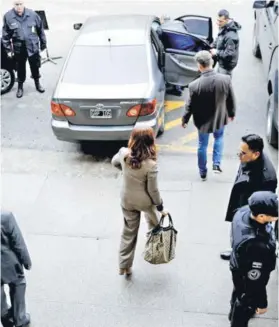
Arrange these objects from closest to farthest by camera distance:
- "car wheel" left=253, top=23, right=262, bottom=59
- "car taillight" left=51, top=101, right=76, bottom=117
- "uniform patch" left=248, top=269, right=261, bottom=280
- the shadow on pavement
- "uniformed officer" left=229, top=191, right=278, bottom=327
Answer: "uniformed officer" left=229, top=191, right=278, bottom=327 → "uniform patch" left=248, top=269, right=261, bottom=280 → "car taillight" left=51, top=101, right=76, bottom=117 → the shadow on pavement → "car wheel" left=253, top=23, right=262, bottom=59

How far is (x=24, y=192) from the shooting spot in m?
7.02

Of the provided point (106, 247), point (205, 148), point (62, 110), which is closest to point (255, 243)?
point (106, 247)

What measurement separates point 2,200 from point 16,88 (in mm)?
3417

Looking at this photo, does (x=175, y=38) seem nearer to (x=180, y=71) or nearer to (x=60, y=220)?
(x=180, y=71)

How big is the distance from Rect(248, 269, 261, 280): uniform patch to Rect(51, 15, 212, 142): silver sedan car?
11.6 feet

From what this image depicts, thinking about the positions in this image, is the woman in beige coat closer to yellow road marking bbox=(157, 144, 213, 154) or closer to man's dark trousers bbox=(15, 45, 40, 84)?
yellow road marking bbox=(157, 144, 213, 154)

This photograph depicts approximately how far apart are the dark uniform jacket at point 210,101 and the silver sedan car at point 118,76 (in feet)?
3.04

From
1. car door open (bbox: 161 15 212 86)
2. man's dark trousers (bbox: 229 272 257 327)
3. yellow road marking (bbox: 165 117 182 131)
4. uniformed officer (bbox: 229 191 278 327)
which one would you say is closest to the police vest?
uniformed officer (bbox: 229 191 278 327)

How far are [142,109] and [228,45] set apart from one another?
6.19ft

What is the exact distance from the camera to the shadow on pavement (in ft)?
25.8

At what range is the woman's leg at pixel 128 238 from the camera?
207 inches

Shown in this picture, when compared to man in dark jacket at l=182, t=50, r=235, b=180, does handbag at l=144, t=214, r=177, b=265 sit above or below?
below

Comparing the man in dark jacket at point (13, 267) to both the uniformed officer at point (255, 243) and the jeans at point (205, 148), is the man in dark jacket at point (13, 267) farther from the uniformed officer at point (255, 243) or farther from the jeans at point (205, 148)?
the jeans at point (205, 148)

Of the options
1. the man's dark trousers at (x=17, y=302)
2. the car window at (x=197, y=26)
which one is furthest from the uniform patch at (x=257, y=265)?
the car window at (x=197, y=26)
